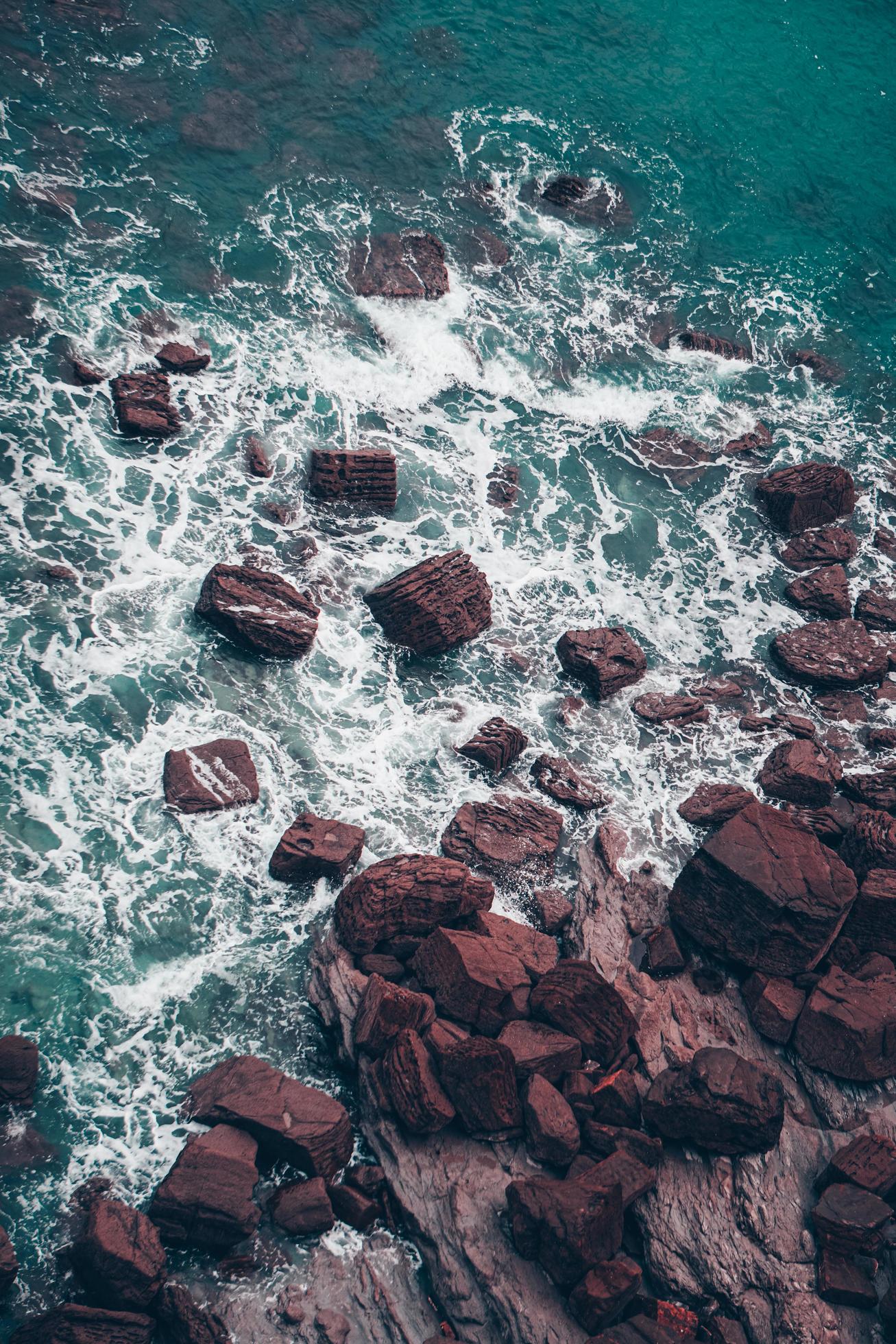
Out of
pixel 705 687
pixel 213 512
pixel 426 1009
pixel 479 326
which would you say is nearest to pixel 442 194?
pixel 479 326

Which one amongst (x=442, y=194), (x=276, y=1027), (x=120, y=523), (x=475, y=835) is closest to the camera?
(x=276, y=1027)

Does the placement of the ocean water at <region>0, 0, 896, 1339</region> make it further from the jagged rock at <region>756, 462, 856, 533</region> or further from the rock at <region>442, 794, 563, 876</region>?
the jagged rock at <region>756, 462, 856, 533</region>

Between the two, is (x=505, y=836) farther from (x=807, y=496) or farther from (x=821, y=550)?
(x=807, y=496)

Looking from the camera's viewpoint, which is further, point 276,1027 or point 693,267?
point 693,267

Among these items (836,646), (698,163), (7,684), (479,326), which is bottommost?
(7,684)

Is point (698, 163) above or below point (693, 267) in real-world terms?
above

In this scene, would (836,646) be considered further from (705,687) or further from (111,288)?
(111,288)

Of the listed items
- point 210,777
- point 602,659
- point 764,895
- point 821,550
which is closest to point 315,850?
point 210,777

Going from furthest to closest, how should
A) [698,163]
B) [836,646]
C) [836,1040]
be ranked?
[698,163] < [836,646] < [836,1040]
